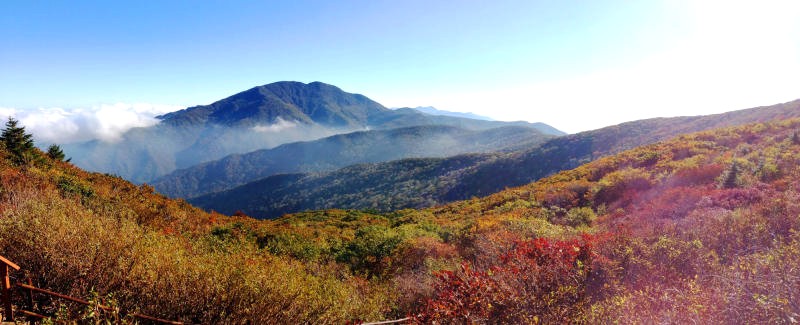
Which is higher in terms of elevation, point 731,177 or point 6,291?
point 6,291

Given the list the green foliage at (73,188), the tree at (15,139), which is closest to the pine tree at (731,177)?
the green foliage at (73,188)

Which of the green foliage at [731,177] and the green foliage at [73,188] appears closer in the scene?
the green foliage at [73,188]

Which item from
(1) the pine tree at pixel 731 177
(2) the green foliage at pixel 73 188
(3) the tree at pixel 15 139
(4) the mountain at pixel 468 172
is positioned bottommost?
(4) the mountain at pixel 468 172

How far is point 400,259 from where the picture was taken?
482 inches

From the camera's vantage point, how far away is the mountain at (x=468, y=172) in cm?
7344

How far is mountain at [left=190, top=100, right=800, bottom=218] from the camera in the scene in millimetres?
73438

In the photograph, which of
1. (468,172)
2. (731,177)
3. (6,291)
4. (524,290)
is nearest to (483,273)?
(524,290)

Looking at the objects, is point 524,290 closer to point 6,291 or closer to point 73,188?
point 6,291

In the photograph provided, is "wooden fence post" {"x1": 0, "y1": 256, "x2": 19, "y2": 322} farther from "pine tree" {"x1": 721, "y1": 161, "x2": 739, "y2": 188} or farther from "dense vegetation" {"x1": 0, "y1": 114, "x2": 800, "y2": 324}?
"pine tree" {"x1": 721, "y1": 161, "x2": 739, "y2": 188}

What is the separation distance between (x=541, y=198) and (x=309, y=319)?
16.9 meters

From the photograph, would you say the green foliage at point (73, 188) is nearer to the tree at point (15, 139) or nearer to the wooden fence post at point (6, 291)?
the tree at point (15, 139)

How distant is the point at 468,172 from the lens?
334 ft

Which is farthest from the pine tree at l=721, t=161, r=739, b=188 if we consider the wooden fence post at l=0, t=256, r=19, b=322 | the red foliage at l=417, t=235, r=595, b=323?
the wooden fence post at l=0, t=256, r=19, b=322

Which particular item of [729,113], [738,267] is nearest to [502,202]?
[738,267]
